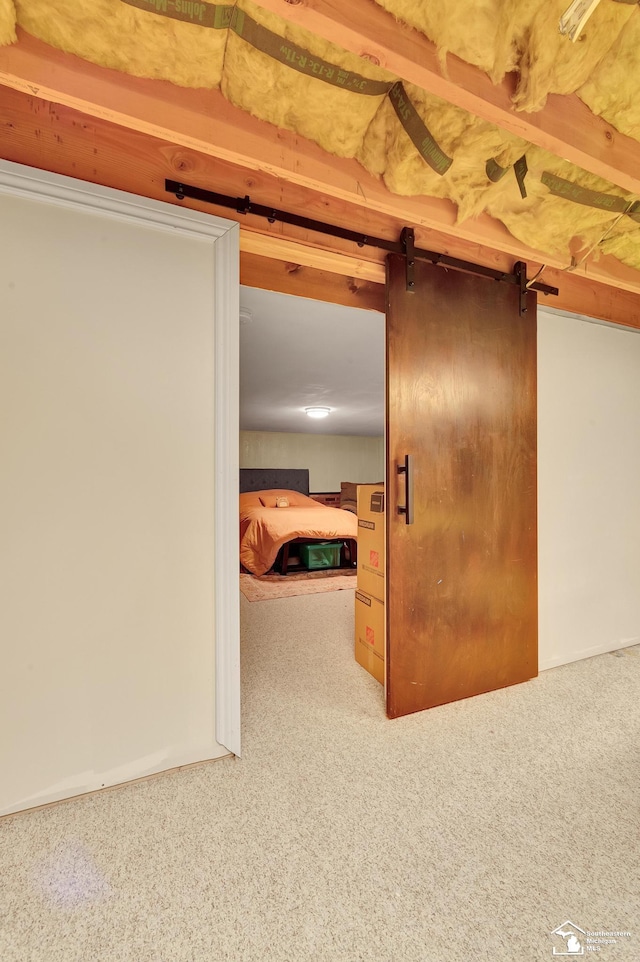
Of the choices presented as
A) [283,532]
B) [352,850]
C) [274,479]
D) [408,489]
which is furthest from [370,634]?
[274,479]

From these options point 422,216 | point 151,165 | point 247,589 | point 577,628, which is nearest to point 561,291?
point 422,216

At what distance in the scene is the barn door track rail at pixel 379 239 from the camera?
146 centimetres

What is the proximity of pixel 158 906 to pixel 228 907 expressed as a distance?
170 mm

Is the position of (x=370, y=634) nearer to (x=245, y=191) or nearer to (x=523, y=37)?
(x=245, y=191)

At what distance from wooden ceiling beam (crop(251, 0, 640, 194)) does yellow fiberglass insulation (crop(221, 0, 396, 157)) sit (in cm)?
24

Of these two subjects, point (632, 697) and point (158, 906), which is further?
point (632, 697)

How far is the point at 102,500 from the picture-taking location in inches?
53.7

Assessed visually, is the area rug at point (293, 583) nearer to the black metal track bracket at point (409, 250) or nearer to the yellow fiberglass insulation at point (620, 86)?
the black metal track bracket at point (409, 250)

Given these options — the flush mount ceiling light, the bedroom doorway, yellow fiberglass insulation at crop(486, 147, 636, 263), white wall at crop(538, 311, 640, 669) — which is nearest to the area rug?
the bedroom doorway

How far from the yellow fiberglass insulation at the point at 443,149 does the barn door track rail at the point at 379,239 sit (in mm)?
221

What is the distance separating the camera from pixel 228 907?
0.98 m

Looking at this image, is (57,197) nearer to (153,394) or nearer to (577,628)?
(153,394)

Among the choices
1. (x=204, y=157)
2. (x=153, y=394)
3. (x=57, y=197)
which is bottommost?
(x=153, y=394)

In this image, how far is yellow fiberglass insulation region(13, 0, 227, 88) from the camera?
3.38ft
